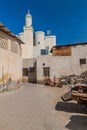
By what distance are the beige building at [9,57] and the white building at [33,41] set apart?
45.6 ft

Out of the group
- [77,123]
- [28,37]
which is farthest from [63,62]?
[77,123]

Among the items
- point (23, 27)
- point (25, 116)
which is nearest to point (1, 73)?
point (25, 116)

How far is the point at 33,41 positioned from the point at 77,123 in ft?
109

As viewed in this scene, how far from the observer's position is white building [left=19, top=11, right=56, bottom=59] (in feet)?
117

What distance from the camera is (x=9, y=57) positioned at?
18.2m

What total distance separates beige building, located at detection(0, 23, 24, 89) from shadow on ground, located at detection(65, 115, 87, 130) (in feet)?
32.6

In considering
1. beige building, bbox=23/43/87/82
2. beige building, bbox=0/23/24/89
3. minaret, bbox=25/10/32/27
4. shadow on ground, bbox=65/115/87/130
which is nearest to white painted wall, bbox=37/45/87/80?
beige building, bbox=23/43/87/82

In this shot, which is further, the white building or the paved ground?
the white building

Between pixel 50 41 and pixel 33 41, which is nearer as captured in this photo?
pixel 33 41

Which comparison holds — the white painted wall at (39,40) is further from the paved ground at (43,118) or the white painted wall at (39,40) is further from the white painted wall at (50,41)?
the paved ground at (43,118)

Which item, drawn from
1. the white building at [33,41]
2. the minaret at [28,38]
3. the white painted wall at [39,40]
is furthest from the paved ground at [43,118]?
the white painted wall at [39,40]

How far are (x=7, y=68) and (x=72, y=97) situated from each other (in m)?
10.2

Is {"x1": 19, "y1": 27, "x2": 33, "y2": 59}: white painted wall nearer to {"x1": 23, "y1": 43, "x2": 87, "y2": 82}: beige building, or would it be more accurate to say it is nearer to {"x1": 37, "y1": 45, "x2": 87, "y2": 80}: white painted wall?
{"x1": 23, "y1": 43, "x2": 87, "y2": 82}: beige building

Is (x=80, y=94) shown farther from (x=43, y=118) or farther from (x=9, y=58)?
(x=9, y=58)
